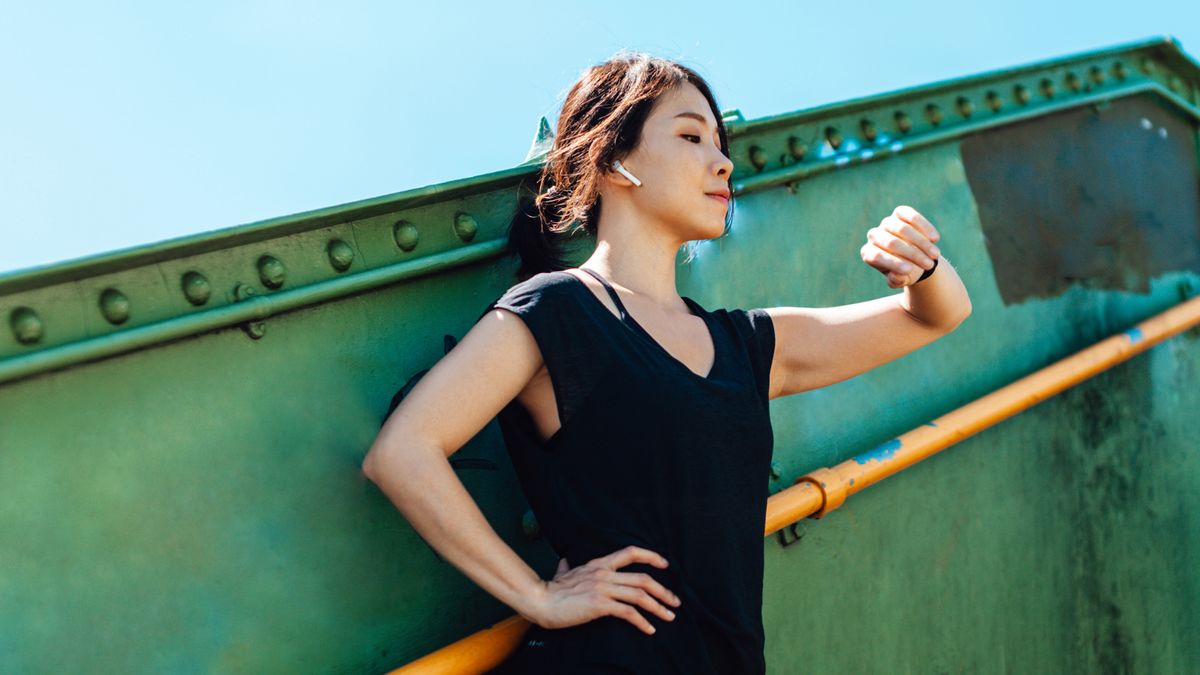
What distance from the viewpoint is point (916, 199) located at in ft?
10.7

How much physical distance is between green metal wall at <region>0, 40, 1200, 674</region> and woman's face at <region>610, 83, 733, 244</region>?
33 cm

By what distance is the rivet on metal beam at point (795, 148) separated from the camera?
298 centimetres

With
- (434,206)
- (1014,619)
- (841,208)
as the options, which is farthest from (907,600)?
(434,206)

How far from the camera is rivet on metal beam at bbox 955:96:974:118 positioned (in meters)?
3.40

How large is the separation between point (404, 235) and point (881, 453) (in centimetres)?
119

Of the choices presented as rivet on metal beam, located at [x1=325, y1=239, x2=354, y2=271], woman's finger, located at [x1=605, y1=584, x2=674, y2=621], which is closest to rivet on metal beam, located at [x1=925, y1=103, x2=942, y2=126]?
rivet on metal beam, located at [x1=325, y1=239, x2=354, y2=271]

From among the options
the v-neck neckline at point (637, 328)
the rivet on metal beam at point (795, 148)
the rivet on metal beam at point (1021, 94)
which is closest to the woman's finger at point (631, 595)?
the v-neck neckline at point (637, 328)

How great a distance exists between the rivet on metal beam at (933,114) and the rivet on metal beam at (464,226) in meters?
1.48

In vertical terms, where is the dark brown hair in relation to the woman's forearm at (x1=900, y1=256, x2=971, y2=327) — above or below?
above

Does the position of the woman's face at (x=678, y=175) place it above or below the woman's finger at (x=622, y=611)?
above

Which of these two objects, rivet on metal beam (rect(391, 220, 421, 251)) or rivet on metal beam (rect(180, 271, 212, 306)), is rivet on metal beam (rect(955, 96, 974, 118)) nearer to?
rivet on metal beam (rect(391, 220, 421, 251))

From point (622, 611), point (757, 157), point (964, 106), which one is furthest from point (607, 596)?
point (964, 106)

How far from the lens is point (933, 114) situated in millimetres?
3330

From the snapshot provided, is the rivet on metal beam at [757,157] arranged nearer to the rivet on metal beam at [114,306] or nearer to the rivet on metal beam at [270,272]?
the rivet on metal beam at [270,272]
